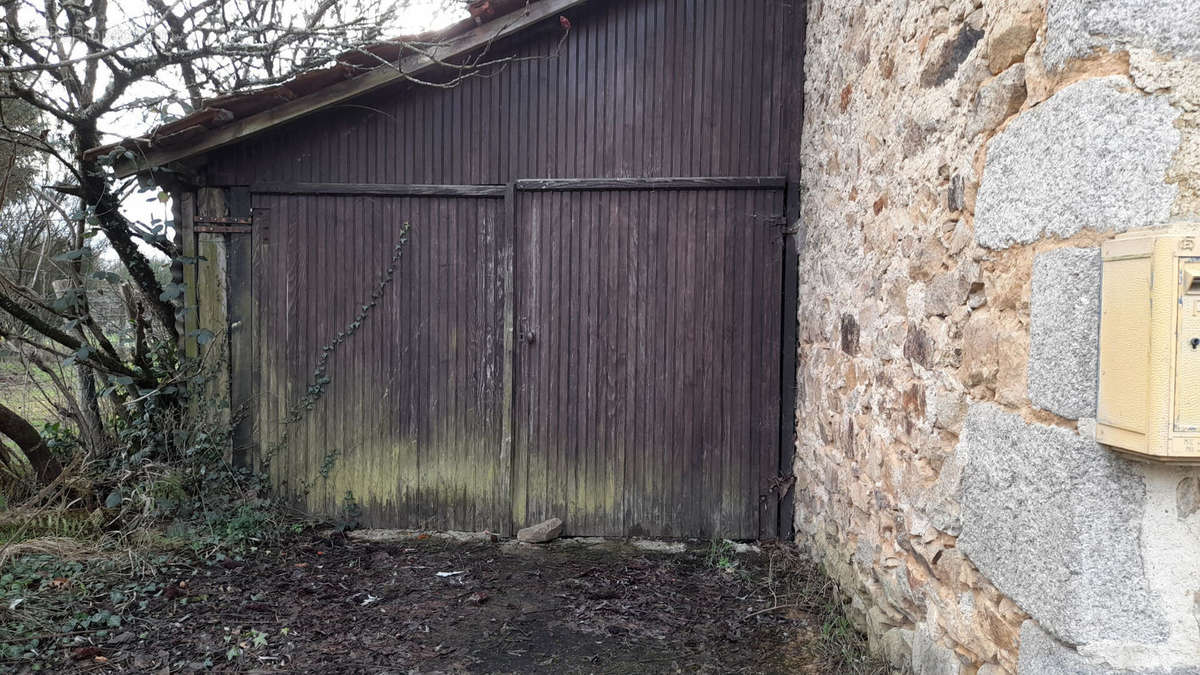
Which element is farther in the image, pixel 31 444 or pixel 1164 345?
pixel 31 444

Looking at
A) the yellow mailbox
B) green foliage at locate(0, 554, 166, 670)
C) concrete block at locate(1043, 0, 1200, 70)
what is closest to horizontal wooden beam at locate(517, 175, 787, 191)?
concrete block at locate(1043, 0, 1200, 70)

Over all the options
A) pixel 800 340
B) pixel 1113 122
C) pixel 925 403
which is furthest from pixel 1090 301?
pixel 800 340

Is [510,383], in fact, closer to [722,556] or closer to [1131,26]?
[722,556]

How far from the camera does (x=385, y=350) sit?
4.36 m

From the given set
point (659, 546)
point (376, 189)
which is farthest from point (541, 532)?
point (376, 189)

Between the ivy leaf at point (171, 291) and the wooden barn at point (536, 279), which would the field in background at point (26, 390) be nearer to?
the ivy leaf at point (171, 291)

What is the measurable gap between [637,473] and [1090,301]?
318 cm

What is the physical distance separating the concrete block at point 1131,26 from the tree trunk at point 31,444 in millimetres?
5633

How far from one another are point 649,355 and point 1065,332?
9.52 feet

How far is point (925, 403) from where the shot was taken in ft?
7.75

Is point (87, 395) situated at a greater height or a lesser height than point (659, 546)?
greater

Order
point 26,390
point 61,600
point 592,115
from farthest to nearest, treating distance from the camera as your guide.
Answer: point 26,390, point 592,115, point 61,600

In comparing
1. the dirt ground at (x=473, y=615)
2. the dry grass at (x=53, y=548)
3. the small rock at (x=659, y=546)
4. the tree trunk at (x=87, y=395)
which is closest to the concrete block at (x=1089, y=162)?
the dirt ground at (x=473, y=615)

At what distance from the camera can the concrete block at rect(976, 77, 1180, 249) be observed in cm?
136
